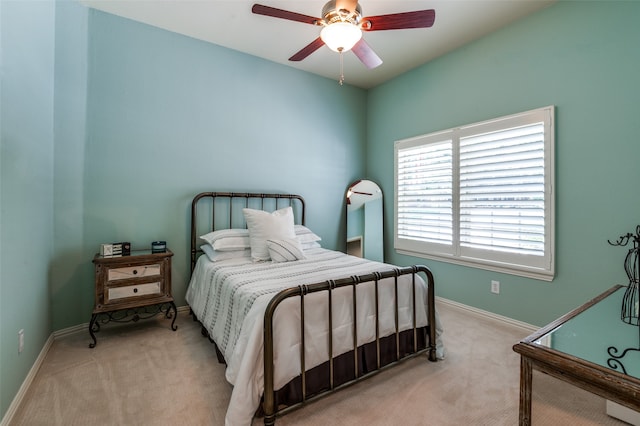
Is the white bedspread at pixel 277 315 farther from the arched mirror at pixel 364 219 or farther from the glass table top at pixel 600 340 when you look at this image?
the arched mirror at pixel 364 219

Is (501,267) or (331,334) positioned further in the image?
(501,267)

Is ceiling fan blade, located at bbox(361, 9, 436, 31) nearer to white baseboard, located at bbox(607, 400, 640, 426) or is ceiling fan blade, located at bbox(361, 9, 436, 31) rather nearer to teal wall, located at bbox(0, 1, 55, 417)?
teal wall, located at bbox(0, 1, 55, 417)

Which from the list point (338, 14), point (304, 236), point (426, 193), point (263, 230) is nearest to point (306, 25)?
point (338, 14)

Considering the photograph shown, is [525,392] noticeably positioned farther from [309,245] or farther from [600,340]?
[309,245]

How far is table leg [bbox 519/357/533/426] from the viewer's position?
1078 millimetres

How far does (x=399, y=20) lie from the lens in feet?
6.39

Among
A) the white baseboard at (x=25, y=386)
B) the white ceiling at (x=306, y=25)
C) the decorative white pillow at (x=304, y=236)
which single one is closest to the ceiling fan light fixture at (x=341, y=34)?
the white ceiling at (x=306, y=25)

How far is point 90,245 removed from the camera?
2.61m

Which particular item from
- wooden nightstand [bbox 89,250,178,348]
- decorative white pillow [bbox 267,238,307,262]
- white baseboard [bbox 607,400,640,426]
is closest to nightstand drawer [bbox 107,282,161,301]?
wooden nightstand [bbox 89,250,178,348]

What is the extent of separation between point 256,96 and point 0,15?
7.36 feet

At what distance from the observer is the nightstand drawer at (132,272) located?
7.72 feet

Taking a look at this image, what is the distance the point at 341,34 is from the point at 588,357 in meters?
2.04

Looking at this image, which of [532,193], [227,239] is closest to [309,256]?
[227,239]

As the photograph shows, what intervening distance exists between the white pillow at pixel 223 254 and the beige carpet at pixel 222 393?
74 centimetres
